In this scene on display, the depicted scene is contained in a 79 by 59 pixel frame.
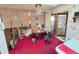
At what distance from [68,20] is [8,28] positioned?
65cm

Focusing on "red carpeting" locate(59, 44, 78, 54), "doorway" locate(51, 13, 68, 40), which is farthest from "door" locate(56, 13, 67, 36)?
"red carpeting" locate(59, 44, 78, 54)

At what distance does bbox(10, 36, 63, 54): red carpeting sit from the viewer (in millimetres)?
958

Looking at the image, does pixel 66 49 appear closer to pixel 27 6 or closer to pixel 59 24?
pixel 59 24

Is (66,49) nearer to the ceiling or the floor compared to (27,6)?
nearer to the floor

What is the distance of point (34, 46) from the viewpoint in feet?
3.35

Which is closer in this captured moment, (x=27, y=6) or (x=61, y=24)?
(x=27, y=6)

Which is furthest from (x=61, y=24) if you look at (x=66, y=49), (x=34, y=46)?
(x=34, y=46)

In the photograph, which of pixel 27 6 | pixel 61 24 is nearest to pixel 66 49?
pixel 61 24

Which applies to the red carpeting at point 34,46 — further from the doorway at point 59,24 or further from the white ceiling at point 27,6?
the white ceiling at point 27,6

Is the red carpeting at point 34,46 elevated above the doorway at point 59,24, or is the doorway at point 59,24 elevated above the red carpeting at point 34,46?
the doorway at point 59,24

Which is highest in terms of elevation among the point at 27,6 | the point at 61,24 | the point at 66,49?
the point at 27,6

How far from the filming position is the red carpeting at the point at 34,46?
0.96 metres

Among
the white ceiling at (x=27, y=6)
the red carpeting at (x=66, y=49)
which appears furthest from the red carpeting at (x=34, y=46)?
the white ceiling at (x=27, y=6)

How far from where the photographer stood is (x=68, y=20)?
37.2 inches
